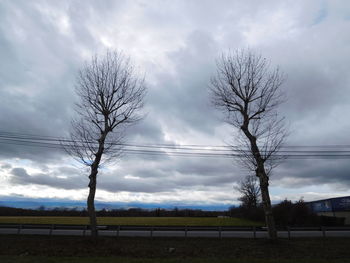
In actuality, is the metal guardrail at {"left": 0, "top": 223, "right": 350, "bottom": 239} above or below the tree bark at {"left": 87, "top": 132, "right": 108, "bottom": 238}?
below

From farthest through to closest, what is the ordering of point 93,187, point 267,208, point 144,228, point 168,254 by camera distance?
1. point 144,228
2. point 93,187
3. point 267,208
4. point 168,254

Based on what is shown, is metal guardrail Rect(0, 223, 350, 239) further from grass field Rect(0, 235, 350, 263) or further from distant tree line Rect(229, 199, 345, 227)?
distant tree line Rect(229, 199, 345, 227)

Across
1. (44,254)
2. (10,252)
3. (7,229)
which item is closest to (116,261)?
(44,254)

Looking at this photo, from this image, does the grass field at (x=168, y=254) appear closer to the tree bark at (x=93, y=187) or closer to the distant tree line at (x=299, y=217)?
the tree bark at (x=93, y=187)

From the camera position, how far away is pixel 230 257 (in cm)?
1083

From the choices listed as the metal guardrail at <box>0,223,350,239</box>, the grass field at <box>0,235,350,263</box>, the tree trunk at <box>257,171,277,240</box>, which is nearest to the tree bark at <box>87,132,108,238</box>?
the grass field at <box>0,235,350,263</box>

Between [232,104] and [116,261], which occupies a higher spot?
[232,104]

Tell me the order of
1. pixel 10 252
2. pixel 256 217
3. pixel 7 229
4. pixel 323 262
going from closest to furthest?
pixel 323 262 → pixel 10 252 → pixel 7 229 → pixel 256 217

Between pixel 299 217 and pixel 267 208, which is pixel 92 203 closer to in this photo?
pixel 267 208

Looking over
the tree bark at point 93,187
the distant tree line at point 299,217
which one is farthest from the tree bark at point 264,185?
the distant tree line at point 299,217

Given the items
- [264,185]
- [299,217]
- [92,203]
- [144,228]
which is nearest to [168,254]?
[92,203]

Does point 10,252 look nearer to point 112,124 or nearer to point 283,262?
point 112,124

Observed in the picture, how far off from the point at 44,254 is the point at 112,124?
8384 mm

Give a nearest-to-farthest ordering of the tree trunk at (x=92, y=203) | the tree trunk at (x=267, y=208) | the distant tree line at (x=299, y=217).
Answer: the tree trunk at (x=267, y=208) → the tree trunk at (x=92, y=203) → the distant tree line at (x=299, y=217)
